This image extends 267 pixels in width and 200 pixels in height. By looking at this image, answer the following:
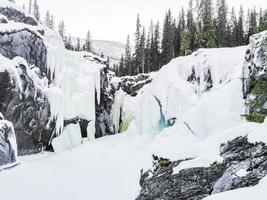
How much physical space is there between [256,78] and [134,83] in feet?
93.3

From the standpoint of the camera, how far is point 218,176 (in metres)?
8.62

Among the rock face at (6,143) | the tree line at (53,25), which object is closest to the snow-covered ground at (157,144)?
the rock face at (6,143)

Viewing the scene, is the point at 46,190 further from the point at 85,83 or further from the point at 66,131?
the point at 85,83

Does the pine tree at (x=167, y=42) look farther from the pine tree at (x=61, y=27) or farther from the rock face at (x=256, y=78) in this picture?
the rock face at (x=256, y=78)

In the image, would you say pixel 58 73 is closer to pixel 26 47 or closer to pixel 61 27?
pixel 26 47

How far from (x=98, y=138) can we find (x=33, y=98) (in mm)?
8973

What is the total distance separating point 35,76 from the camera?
27266 mm

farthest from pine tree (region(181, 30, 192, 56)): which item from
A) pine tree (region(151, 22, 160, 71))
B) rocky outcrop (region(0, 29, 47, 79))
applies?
rocky outcrop (region(0, 29, 47, 79))

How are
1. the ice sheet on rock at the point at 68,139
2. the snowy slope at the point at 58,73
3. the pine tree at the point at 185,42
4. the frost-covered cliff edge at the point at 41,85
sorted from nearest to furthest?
the frost-covered cliff edge at the point at 41,85 < the snowy slope at the point at 58,73 < the ice sheet on rock at the point at 68,139 < the pine tree at the point at 185,42

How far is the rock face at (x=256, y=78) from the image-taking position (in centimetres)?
1182

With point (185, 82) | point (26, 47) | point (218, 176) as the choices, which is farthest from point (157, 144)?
point (26, 47)

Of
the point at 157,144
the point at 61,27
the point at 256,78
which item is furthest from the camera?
the point at 61,27

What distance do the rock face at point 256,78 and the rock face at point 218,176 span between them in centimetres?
301

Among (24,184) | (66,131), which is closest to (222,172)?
(24,184)
